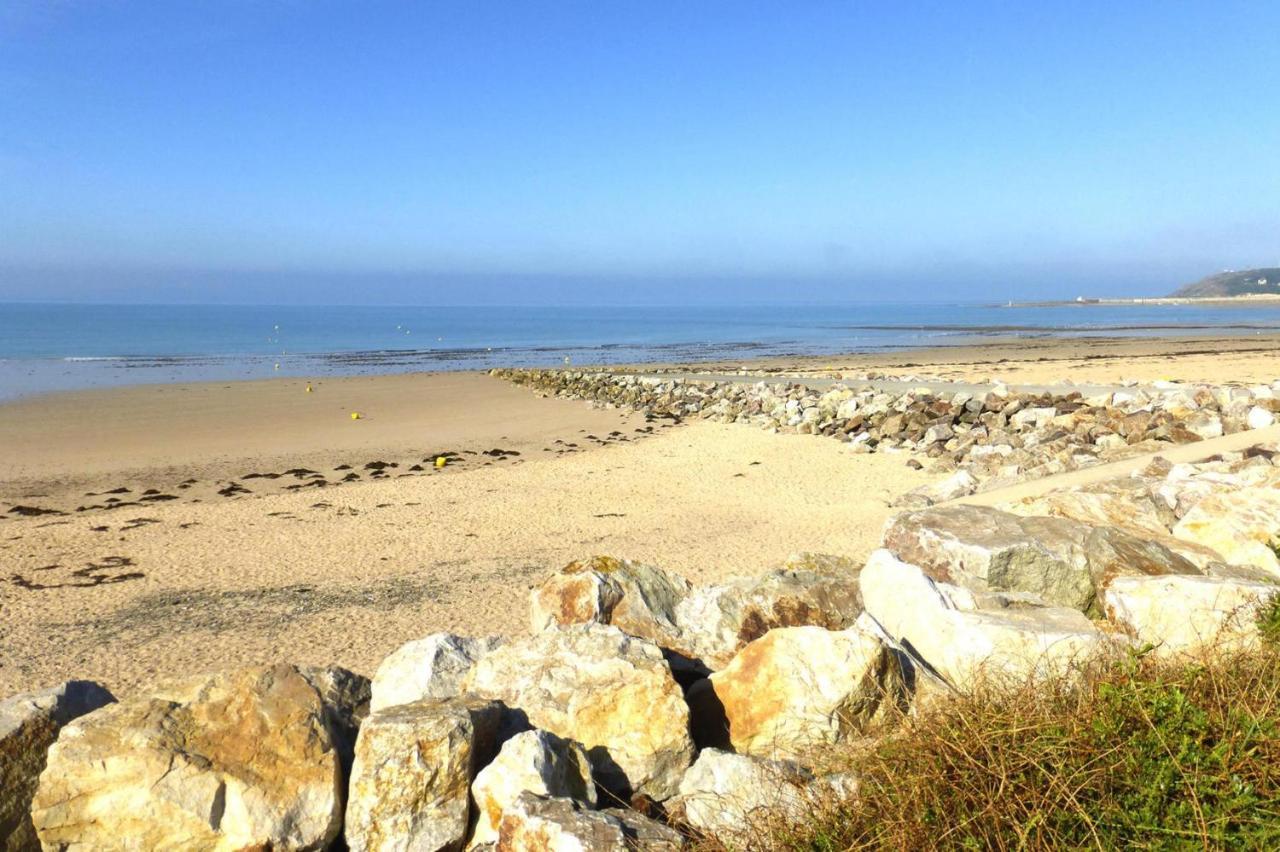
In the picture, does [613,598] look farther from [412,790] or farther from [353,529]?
[353,529]

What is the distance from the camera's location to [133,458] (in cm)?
1841

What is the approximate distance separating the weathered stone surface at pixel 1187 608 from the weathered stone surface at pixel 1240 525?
1.13m

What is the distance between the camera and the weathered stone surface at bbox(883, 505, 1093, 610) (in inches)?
213

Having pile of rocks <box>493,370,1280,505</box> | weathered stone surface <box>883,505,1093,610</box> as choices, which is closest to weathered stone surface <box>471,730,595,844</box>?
weathered stone surface <box>883,505,1093,610</box>

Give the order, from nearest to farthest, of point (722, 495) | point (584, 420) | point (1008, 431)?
point (722, 495), point (1008, 431), point (584, 420)

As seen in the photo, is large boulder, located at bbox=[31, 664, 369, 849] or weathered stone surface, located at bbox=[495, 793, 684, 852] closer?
weathered stone surface, located at bbox=[495, 793, 684, 852]

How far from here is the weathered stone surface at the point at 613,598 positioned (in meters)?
5.12

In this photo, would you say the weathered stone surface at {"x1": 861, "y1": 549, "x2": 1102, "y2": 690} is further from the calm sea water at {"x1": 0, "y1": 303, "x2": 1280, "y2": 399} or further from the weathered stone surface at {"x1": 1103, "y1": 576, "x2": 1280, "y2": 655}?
the calm sea water at {"x1": 0, "y1": 303, "x2": 1280, "y2": 399}

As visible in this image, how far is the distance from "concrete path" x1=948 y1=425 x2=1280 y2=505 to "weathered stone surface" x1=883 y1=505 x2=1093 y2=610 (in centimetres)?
160

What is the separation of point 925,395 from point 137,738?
19.2m

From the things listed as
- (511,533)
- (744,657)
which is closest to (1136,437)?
(511,533)

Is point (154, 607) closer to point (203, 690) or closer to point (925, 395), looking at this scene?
point (203, 690)

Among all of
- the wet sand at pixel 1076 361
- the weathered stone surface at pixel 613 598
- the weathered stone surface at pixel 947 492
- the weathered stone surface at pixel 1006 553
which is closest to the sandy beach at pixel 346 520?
the weathered stone surface at pixel 947 492

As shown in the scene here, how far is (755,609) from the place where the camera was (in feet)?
16.6
